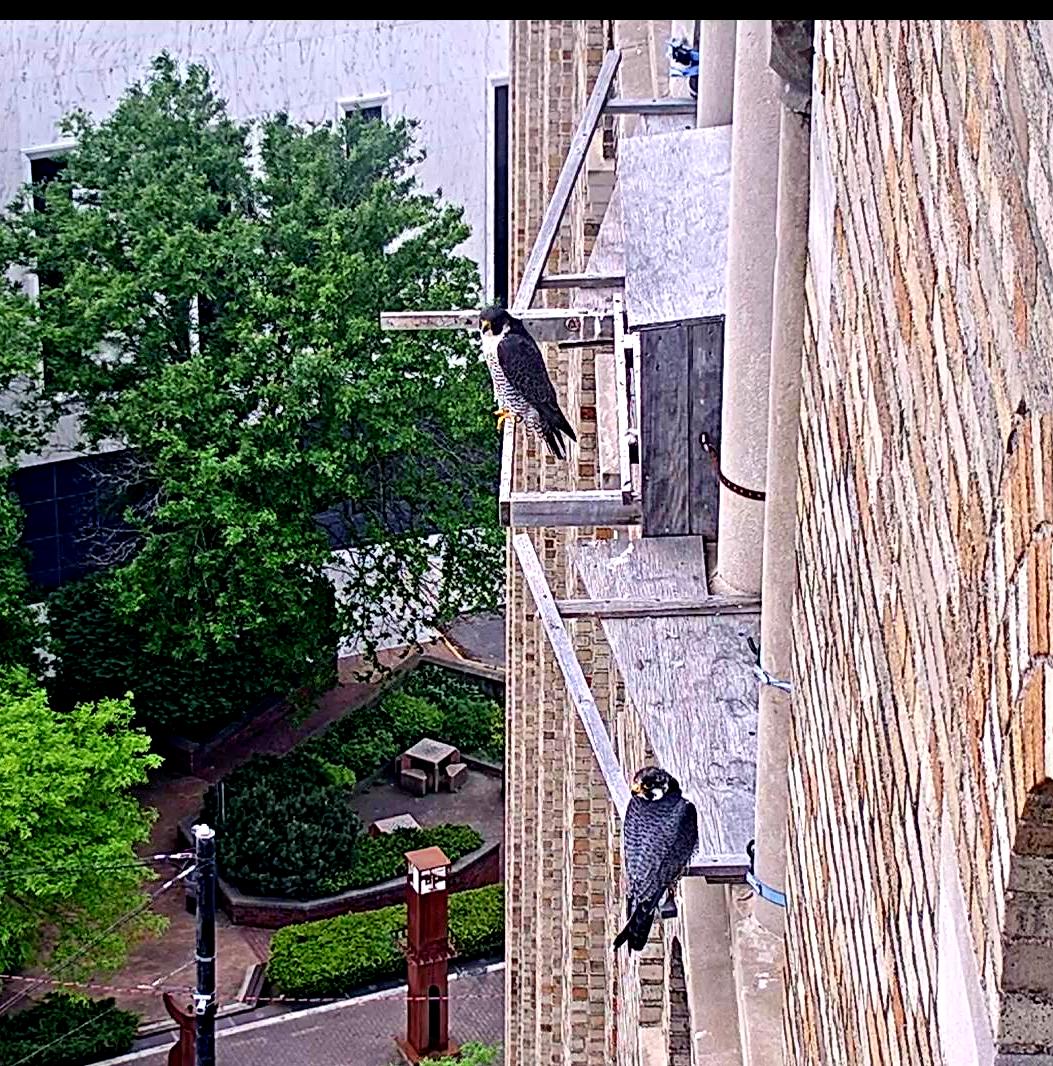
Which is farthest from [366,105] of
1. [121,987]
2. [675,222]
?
[675,222]

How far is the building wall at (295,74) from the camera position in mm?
20578

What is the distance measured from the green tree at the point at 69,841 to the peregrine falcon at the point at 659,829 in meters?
10.6

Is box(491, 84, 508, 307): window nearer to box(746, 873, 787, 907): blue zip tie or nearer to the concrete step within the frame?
the concrete step

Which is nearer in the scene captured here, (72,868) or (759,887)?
(759,887)

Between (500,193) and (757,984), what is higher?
(500,193)

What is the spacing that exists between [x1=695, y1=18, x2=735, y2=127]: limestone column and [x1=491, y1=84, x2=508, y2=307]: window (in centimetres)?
1624

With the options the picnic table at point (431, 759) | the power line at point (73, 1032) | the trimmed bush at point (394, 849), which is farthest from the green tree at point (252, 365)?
the power line at point (73, 1032)

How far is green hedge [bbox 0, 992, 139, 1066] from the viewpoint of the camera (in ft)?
51.3

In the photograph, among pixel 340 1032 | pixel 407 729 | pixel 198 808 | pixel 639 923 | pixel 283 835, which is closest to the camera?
pixel 639 923

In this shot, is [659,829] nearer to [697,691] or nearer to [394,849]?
[697,691]

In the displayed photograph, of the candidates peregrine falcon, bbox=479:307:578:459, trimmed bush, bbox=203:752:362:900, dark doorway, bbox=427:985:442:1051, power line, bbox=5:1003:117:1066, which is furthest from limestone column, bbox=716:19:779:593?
trimmed bush, bbox=203:752:362:900

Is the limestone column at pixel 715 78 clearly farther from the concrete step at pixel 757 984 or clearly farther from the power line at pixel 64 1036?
the power line at pixel 64 1036

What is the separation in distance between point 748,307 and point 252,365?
47.7 feet

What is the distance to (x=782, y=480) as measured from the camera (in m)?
4.39
